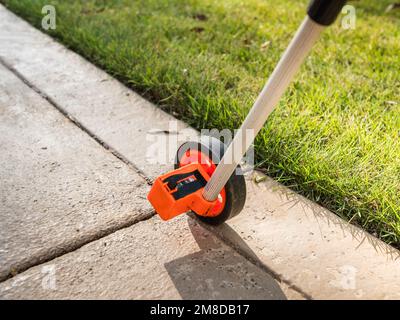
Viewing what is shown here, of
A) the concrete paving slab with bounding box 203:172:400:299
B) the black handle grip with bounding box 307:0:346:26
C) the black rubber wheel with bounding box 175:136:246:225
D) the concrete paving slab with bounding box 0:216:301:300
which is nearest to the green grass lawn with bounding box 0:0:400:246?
the concrete paving slab with bounding box 203:172:400:299

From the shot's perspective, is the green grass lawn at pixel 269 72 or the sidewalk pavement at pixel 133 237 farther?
the green grass lawn at pixel 269 72

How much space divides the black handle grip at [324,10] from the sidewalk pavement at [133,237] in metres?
0.77

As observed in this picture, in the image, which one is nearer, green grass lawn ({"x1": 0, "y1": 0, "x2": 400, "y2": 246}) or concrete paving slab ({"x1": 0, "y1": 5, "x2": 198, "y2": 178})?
green grass lawn ({"x1": 0, "y1": 0, "x2": 400, "y2": 246})

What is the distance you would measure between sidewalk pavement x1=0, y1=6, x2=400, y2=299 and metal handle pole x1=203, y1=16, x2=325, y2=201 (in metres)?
0.23

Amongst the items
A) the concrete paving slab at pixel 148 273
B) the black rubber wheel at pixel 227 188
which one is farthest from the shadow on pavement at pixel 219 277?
the black rubber wheel at pixel 227 188

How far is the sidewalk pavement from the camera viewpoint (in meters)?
1.41

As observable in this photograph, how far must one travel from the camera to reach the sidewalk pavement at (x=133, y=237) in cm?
141

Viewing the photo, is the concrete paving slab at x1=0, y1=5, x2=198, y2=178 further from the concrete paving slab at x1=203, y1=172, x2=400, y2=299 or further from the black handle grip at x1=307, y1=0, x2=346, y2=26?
the black handle grip at x1=307, y1=0, x2=346, y2=26

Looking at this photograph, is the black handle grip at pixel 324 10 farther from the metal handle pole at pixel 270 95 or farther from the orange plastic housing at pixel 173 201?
the orange plastic housing at pixel 173 201

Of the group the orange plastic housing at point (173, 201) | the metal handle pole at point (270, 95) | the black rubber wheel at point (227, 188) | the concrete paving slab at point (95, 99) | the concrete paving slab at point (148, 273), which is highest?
the metal handle pole at point (270, 95)

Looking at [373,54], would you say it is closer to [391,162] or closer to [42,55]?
[391,162]

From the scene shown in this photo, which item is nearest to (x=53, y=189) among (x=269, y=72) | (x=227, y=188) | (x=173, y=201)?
(x=173, y=201)

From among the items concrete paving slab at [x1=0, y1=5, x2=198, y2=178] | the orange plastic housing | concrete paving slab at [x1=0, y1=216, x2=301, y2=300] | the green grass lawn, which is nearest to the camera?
concrete paving slab at [x1=0, y1=216, x2=301, y2=300]

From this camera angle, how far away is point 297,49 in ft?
3.64
